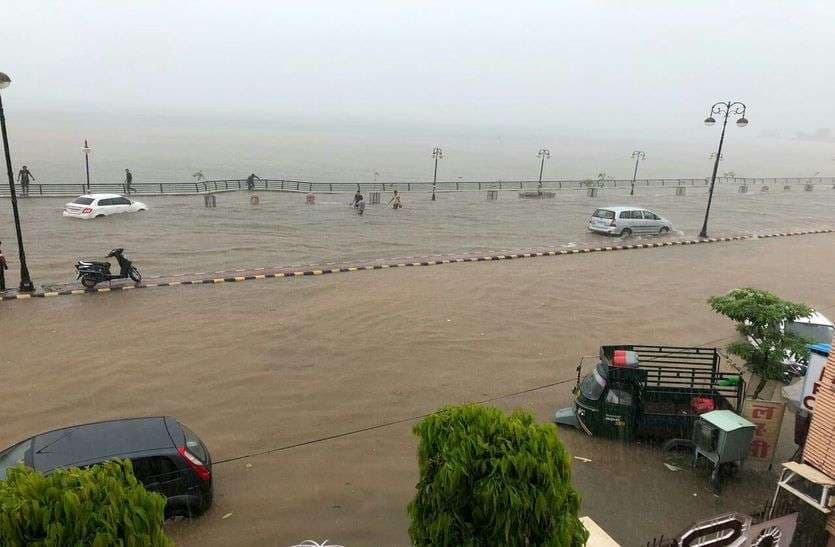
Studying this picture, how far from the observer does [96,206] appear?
2758 centimetres

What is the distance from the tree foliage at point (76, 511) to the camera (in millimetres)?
2936

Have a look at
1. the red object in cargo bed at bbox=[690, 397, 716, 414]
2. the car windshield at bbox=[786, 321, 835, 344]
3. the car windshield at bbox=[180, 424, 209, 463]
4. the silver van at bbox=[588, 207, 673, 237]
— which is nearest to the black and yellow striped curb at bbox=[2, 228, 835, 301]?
the silver van at bbox=[588, 207, 673, 237]

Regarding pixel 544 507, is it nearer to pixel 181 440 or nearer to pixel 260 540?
pixel 260 540

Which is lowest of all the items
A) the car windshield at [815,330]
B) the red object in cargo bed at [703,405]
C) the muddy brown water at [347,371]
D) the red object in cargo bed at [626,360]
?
the muddy brown water at [347,371]

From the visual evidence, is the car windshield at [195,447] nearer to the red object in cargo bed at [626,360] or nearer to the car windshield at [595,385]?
the car windshield at [595,385]

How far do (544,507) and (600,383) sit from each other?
18.6 ft

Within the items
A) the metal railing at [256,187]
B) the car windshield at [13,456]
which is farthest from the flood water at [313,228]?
the car windshield at [13,456]

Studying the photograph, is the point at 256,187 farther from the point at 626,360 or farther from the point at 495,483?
the point at 495,483

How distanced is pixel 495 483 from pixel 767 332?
7605 mm

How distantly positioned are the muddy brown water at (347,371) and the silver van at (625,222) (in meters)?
8.68

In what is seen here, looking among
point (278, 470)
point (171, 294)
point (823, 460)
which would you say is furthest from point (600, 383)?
point (171, 294)

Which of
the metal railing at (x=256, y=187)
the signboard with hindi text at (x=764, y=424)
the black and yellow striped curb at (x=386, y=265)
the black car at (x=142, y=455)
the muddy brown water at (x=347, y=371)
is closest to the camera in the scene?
the black car at (x=142, y=455)

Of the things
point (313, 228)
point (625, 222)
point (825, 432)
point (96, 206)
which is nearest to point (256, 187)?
point (96, 206)

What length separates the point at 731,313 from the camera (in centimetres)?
947
